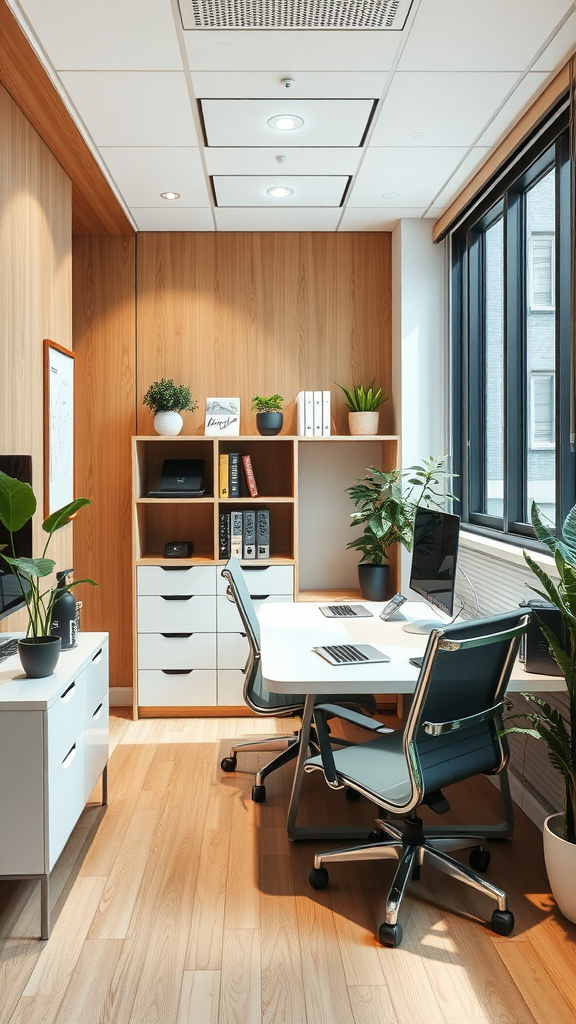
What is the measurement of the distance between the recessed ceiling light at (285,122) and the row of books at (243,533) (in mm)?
2011

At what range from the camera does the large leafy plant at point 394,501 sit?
4078 mm

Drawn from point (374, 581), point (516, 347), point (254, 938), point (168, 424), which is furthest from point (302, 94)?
point (254, 938)

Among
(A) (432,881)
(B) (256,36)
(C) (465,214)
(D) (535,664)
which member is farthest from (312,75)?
(A) (432,881)

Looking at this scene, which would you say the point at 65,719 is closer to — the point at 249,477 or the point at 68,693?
the point at 68,693

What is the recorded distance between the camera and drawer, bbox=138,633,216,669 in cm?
427

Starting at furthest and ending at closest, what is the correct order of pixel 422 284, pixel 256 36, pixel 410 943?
pixel 422 284
pixel 256 36
pixel 410 943

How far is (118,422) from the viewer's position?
179 inches

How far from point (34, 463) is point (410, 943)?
223 centimetres

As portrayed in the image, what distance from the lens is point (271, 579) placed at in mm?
4301

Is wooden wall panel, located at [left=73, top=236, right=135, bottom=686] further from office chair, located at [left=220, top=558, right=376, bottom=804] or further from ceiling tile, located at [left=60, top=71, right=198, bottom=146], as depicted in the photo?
office chair, located at [left=220, top=558, right=376, bottom=804]

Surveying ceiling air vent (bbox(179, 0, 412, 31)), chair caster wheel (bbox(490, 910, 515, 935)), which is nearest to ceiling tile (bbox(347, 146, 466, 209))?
ceiling air vent (bbox(179, 0, 412, 31))

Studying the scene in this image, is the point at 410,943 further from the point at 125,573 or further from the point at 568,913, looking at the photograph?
the point at 125,573

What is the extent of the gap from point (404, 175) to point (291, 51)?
126 cm

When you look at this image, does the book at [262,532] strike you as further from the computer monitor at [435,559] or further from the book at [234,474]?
the computer monitor at [435,559]
